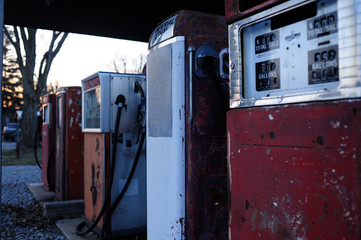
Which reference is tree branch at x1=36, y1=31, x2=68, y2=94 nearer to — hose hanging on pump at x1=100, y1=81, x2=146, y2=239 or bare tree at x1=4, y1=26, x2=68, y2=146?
bare tree at x1=4, y1=26, x2=68, y2=146

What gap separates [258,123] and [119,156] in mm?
2517

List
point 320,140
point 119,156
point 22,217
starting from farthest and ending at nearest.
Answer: point 22,217 → point 119,156 → point 320,140

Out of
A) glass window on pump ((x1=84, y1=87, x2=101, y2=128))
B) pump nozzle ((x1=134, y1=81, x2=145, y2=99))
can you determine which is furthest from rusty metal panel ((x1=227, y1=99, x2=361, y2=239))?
glass window on pump ((x1=84, y1=87, x2=101, y2=128))

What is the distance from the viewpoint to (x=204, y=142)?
2158 millimetres

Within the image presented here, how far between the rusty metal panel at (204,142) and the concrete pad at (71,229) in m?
2.00

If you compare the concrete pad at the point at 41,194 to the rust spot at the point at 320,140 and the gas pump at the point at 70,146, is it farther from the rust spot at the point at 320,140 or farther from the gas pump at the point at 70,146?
the rust spot at the point at 320,140

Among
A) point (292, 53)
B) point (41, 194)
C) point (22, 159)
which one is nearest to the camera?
point (292, 53)

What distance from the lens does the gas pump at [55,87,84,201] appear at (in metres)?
4.91

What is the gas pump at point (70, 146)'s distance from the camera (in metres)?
4.91

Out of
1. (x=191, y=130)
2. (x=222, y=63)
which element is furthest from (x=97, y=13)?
(x=222, y=63)

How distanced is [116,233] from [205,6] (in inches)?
117

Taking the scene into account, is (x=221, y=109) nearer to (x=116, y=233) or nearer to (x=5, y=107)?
(x=116, y=233)

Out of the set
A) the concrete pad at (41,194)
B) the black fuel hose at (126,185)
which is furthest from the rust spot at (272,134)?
the concrete pad at (41,194)

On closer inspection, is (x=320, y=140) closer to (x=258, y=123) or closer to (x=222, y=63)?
(x=258, y=123)
